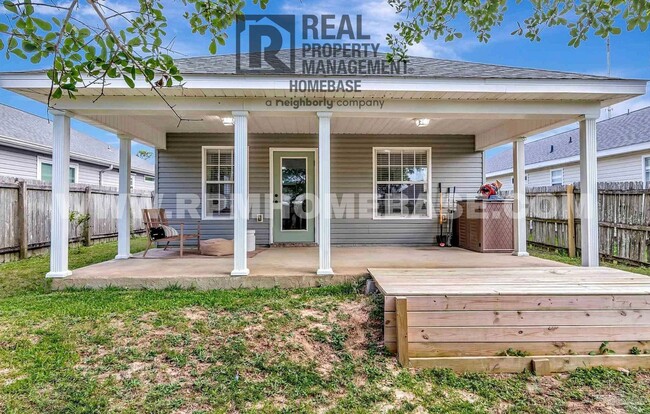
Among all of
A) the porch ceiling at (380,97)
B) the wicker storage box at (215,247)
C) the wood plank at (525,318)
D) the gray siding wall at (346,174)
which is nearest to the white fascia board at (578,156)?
the gray siding wall at (346,174)

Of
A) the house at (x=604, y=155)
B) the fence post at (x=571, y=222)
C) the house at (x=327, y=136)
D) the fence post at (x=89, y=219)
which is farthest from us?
the house at (x=604, y=155)

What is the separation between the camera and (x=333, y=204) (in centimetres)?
685

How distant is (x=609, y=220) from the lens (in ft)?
18.8

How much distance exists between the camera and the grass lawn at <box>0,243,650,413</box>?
216cm

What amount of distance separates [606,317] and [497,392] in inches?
51.4

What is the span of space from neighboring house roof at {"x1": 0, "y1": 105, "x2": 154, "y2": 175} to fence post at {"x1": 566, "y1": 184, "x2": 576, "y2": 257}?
12543mm

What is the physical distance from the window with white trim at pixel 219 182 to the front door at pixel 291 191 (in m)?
0.94

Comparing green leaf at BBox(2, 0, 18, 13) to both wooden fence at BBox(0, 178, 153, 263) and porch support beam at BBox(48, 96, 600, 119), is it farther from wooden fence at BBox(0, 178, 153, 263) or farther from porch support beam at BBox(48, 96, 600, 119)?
wooden fence at BBox(0, 178, 153, 263)

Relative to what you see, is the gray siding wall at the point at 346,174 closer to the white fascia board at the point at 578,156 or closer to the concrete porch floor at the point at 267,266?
the concrete porch floor at the point at 267,266

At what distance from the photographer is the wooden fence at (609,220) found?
5.19 meters

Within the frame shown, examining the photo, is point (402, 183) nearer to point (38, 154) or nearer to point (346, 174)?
point (346, 174)

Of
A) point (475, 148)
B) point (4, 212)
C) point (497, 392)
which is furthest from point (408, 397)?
point (4, 212)

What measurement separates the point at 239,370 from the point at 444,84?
3.69 m

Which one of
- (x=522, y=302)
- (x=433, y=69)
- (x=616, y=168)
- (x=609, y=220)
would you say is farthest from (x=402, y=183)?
(x=616, y=168)
